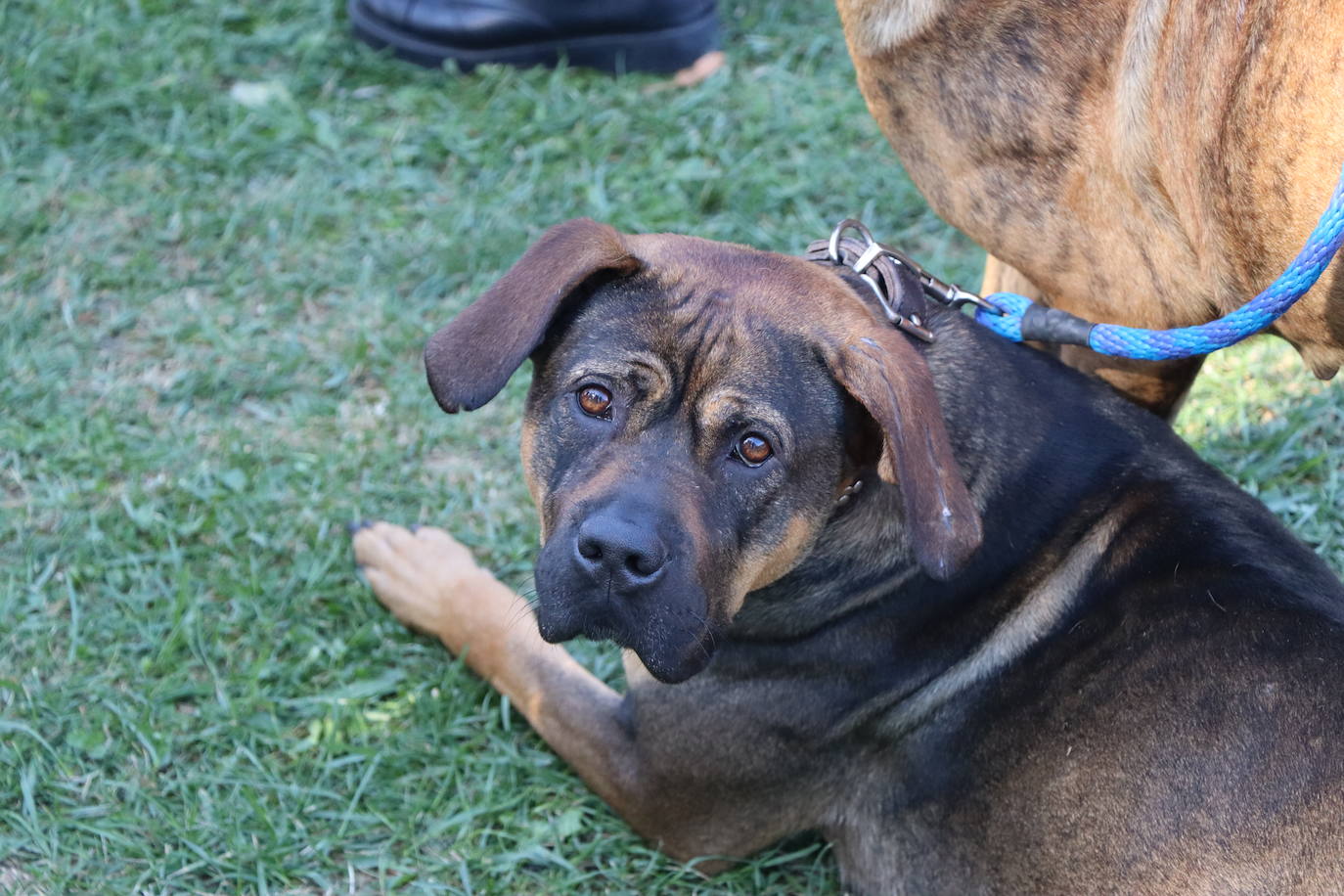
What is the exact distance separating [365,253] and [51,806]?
2.78 m

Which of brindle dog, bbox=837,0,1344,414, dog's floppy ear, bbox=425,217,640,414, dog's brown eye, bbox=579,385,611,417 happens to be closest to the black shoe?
brindle dog, bbox=837,0,1344,414

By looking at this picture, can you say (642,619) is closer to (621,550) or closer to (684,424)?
(621,550)

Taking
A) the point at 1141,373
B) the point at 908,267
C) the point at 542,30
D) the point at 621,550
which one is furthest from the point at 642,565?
the point at 542,30

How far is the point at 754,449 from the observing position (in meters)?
3.31

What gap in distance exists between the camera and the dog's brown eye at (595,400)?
11.0ft

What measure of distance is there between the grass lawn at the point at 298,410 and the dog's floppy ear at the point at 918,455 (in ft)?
4.33

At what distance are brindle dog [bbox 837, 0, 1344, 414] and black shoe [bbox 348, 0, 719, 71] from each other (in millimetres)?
2898

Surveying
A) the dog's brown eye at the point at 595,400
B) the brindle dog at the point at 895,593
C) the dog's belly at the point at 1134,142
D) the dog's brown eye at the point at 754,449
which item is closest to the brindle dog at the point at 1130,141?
the dog's belly at the point at 1134,142

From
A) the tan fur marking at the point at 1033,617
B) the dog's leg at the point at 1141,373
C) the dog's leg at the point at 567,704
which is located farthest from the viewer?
the dog's leg at the point at 1141,373

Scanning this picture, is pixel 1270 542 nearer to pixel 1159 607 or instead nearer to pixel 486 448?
pixel 1159 607

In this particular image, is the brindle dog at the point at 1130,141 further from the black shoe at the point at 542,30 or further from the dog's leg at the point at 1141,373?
the black shoe at the point at 542,30

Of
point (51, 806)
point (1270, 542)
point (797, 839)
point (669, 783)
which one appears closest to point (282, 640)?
point (51, 806)

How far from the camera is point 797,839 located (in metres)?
4.07

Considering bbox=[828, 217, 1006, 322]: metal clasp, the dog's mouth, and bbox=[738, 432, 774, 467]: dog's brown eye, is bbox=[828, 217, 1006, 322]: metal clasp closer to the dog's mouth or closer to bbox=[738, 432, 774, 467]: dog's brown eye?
bbox=[738, 432, 774, 467]: dog's brown eye
